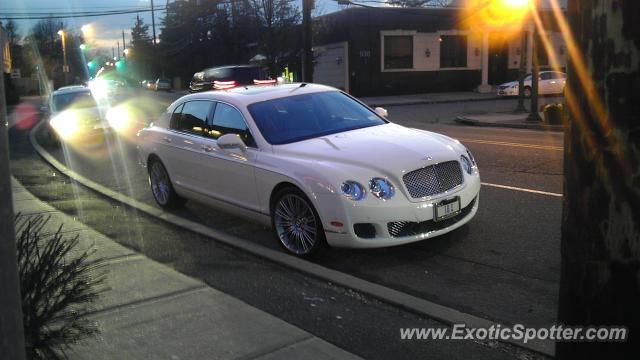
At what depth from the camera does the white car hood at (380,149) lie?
5.48 m

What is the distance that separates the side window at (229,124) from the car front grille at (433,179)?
1749 mm

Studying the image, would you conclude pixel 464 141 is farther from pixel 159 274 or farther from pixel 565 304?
pixel 565 304

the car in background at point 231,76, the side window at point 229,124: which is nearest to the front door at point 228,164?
the side window at point 229,124

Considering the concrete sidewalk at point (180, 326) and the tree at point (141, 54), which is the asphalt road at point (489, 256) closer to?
the concrete sidewalk at point (180, 326)

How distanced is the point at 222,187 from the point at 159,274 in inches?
65.0

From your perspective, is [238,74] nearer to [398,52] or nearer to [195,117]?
[398,52]

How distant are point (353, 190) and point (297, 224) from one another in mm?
787

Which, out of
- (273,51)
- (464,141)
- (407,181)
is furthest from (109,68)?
(407,181)

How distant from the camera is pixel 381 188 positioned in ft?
17.5

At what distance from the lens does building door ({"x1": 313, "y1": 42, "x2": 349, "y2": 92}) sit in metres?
37.7

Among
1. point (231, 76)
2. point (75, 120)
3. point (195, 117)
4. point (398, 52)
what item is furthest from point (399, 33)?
point (195, 117)

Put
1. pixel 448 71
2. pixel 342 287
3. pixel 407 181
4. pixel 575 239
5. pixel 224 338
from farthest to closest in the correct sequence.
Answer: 1. pixel 448 71
2. pixel 407 181
3. pixel 342 287
4. pixel 224 338
5. pixel 575 239

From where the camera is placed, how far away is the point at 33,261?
3596 mm

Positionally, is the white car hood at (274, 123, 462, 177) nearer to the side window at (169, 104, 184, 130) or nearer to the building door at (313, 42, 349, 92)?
the side window at (169, 104, 184, 130)
